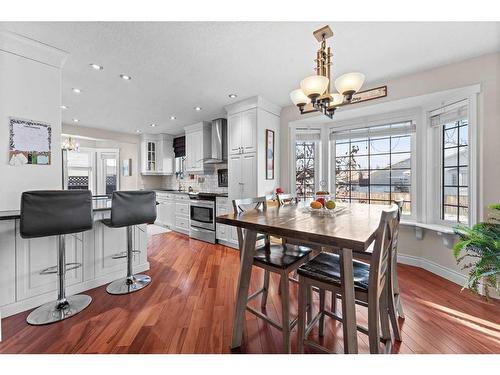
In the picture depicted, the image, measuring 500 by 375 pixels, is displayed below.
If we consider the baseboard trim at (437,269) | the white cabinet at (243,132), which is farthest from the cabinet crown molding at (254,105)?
the baseboard trim at (437,269)

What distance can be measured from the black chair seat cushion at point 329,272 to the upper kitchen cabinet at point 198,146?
3.76 meters

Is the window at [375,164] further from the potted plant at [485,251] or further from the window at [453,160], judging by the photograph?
the potted plant at [485,251]

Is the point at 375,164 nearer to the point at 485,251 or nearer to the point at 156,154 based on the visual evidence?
the point at 485,251

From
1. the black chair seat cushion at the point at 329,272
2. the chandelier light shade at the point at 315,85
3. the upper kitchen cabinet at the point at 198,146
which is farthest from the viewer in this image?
the upper kitchen cabinet at the point at 198,146

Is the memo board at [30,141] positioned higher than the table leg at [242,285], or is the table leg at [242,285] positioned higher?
the memo board at [30,141]

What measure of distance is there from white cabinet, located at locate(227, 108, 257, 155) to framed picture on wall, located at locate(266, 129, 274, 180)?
267 mm

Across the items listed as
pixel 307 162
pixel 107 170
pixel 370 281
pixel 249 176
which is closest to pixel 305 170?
pixel 307 162

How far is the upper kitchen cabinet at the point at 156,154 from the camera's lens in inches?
227

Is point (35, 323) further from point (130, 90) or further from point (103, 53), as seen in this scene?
point (130, 90)

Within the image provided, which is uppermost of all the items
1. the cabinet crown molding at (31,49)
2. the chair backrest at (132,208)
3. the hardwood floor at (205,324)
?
the cabinet crown molding at (31,49)

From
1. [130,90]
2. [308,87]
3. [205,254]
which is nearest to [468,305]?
[308,87]

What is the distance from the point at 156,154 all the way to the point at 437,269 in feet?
20.3

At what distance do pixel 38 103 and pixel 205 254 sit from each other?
265 centimetres
